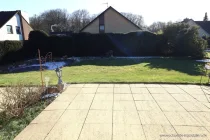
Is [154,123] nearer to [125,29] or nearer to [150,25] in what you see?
[125,29]

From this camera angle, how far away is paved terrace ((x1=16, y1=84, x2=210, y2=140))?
3.42m

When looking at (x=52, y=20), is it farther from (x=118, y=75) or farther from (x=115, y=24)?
(x=118, y=75)

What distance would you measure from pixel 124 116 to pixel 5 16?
26743 millimetres

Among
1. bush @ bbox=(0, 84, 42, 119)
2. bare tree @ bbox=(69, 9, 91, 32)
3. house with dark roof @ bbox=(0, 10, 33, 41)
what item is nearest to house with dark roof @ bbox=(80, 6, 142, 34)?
house with dark roof @ bbox=(0, 10, 33, 41)

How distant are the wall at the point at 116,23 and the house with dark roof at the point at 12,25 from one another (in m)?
12.9

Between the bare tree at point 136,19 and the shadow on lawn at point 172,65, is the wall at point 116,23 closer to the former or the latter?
the shadow on lawn at point 172,65

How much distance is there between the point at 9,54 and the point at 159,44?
13.3 metres

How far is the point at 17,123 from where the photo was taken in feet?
12.8

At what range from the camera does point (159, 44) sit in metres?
17.4

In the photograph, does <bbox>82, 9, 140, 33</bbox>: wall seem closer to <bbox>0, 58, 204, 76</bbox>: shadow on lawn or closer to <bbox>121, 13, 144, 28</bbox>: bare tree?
<bbox>0, 58, 204, 76</bbox>: shadow on lawn

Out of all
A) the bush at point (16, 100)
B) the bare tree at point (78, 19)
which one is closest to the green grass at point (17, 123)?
the bush at point (16, 100)

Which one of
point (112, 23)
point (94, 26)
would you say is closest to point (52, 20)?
point (94, 26)

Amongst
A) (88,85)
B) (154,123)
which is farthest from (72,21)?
(154,123)

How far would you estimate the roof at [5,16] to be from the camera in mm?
24356
